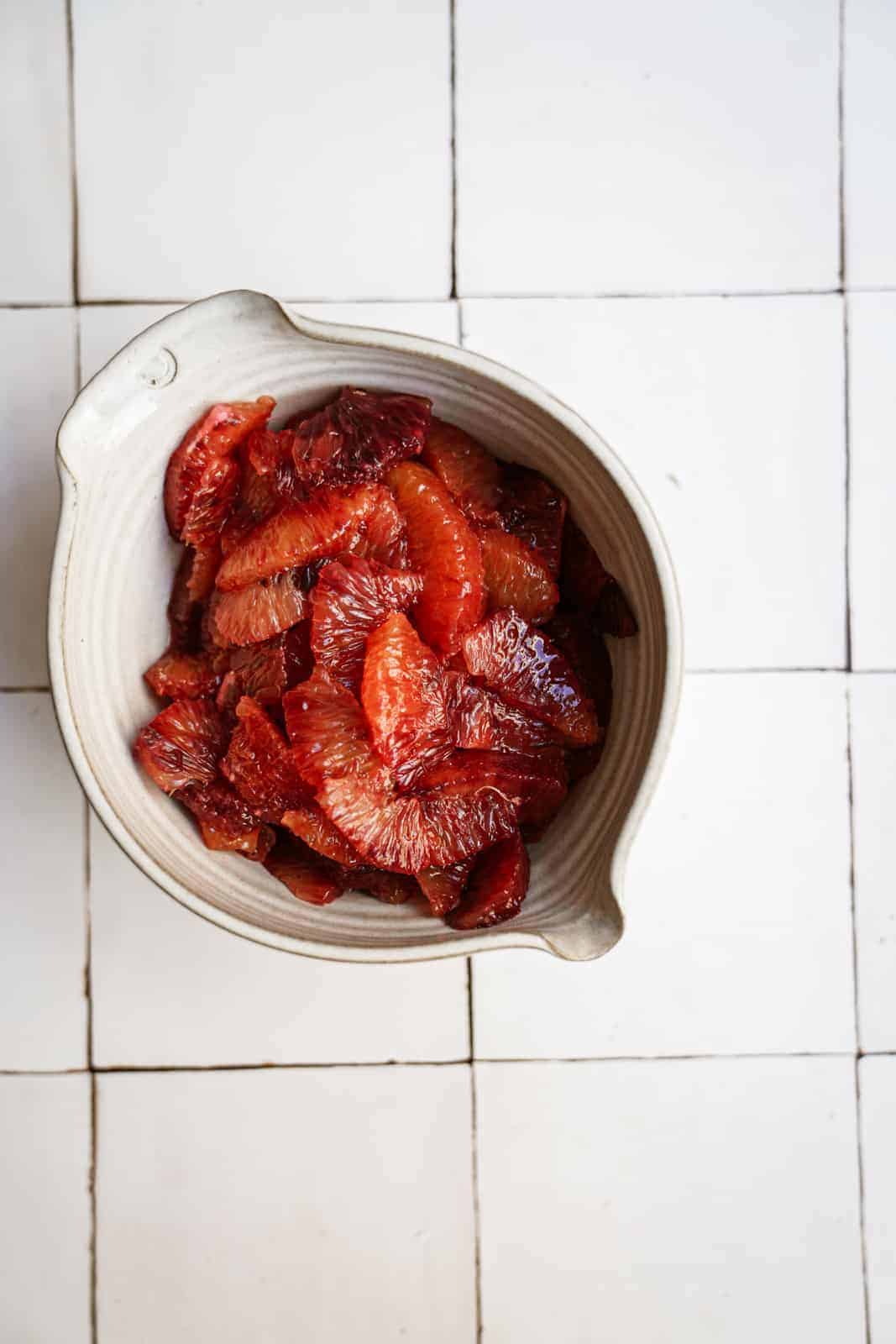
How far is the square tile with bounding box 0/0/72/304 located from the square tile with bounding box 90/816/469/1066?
60 centimetres

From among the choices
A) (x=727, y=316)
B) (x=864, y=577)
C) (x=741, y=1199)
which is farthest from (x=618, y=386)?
(x=741, y=1199)

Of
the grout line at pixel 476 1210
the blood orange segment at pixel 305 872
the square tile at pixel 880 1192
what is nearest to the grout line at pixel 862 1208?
the square tile at pixel 880 1192

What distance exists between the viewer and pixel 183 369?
84 centimetres

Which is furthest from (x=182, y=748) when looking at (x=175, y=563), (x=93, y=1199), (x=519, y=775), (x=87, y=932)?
(x=93, y=1199)

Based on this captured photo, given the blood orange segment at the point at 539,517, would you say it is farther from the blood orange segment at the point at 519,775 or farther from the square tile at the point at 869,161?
the square tile at the point at 869,161

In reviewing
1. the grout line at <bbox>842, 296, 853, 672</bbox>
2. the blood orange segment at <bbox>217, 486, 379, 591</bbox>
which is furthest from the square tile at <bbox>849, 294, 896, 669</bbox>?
the blood orange segment at <bbox>217, 486, 379, 591</bbox>

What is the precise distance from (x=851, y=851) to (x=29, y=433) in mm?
1010

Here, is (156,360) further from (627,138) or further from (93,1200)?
(93,1200)

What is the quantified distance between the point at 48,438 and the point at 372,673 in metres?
0.55

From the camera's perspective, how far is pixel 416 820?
844 millimetres

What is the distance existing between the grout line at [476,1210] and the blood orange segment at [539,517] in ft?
1.95

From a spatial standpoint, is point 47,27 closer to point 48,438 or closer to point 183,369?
point 48,438

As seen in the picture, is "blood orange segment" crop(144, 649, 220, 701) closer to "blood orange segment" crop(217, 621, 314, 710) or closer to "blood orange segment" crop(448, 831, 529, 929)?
"blood orange segment" crop(217, 621, 314, 710)

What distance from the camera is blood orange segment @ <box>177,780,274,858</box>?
2.88 ft
